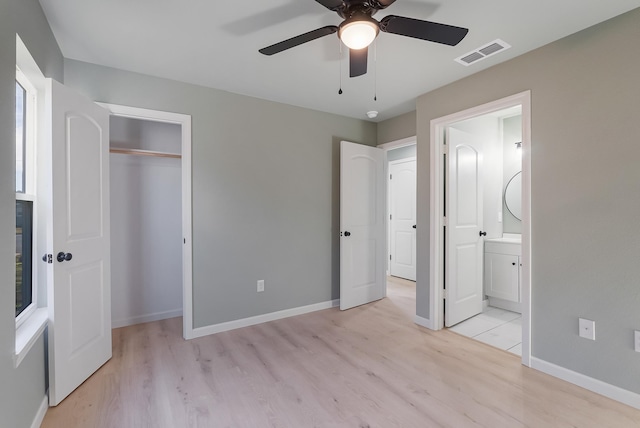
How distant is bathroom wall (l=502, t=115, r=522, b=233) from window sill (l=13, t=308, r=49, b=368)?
15.0 feet

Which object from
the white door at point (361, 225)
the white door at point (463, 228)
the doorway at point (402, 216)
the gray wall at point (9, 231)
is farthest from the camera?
the doorway at point (402, 216)

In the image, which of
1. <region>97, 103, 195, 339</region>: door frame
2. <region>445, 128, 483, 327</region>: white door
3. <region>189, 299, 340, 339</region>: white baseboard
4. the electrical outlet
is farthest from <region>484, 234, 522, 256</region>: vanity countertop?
<region>97, 103, 195, 339</region>: door frame

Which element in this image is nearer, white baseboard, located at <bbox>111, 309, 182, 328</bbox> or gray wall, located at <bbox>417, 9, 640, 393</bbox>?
gray wall, located at <bbox>417, 9, 640, 393</bbox>

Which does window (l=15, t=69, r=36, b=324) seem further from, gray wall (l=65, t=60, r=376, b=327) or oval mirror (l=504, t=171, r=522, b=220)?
oval mirror (l=504, t=171, r=522, b=220)

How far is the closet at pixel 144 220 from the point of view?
3107 millimetres

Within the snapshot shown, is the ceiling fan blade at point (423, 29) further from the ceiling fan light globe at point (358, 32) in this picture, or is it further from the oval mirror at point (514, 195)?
the oval mirror at point (514, 195)

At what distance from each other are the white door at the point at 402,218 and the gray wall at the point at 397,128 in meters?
1.30

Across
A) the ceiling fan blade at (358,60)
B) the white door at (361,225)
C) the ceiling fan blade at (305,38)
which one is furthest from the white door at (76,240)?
the white door at (361,225)

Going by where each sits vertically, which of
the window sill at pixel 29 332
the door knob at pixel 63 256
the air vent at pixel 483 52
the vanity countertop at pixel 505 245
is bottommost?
the window sill at pixel 29 332

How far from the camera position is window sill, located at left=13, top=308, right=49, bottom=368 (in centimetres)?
149

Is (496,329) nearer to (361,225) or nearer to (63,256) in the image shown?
(361,225)

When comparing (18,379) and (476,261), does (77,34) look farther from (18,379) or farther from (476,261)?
(476,261)

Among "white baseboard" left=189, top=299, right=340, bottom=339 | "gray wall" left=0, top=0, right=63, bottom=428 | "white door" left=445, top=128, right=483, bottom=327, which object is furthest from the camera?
"white door" left=445, top=128, right=483, bottom=327

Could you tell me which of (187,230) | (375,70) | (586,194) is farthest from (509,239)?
(187,230)
